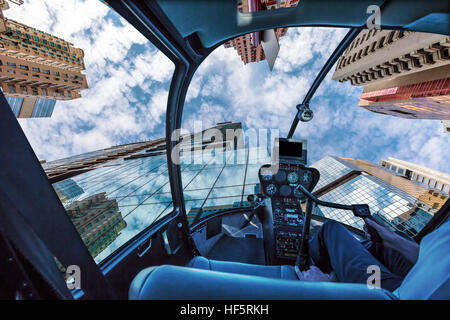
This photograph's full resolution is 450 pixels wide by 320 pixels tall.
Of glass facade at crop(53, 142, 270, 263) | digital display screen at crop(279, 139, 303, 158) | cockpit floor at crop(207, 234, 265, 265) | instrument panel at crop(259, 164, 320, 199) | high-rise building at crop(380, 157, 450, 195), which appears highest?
digital display screen at crop(279, 139, 303, 158)

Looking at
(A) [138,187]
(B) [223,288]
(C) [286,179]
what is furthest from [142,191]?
(B) [223,288]

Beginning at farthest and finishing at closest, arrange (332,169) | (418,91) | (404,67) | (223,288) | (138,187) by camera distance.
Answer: (332,169) < (418,91) < (404,67) < (138,187) < (223,288)

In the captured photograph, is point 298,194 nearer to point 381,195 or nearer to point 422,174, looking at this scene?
point 381,195

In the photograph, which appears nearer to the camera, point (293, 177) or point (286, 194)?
point (293, 177)

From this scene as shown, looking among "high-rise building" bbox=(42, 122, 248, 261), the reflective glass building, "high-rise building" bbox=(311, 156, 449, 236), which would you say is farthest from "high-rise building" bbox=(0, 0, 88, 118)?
"high-rise building" bbox=(311, 156, 449, 236)

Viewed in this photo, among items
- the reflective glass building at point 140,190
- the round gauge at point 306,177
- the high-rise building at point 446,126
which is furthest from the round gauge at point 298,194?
the high-rise building at point 446,126

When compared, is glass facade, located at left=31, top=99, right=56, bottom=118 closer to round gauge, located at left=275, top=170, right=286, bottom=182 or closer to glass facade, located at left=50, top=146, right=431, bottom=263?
glass facade, located at left=50, top=146, right=431, bottom=263
